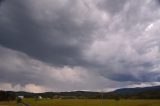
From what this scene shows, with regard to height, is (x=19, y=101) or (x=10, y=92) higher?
(x=10, y=92)

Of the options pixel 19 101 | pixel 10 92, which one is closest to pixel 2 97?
pixel 10 92

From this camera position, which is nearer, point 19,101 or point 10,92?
point 19,101

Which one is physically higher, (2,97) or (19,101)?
(2,97)

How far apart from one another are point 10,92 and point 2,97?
9.44m

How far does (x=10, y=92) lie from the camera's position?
611ft

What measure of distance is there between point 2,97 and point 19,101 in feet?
480

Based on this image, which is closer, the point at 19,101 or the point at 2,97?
the point at 19,101

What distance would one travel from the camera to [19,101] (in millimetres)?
36375

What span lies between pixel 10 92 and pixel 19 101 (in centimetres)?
15417

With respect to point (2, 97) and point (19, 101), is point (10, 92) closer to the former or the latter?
point (2, 97)

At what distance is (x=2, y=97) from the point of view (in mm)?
177250
